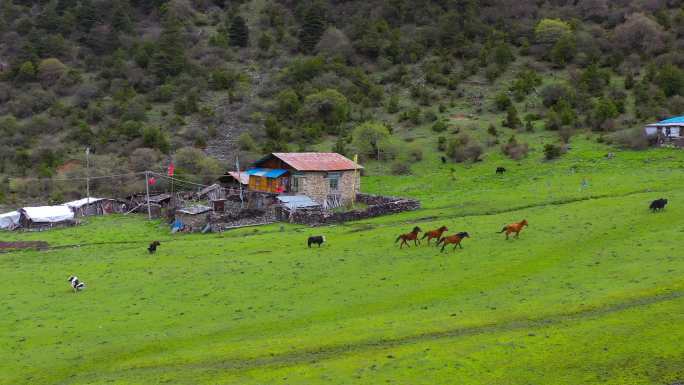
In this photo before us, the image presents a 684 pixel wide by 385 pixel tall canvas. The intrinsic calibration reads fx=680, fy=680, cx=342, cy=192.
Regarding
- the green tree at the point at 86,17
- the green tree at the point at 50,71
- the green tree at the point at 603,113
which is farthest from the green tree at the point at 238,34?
the green tree at the point at 603,113

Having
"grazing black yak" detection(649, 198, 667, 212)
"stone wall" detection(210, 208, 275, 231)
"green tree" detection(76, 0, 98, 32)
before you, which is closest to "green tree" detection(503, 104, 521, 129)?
"stone wall" detection(210, 208, 275, 231)

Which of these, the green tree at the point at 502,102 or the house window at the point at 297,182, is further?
the green tree at the point at 502,102

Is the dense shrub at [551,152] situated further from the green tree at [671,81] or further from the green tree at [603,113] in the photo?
the green tree at [671,81]

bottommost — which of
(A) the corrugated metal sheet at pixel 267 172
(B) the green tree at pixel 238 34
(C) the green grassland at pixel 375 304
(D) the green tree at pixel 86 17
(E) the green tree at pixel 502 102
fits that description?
(C) the green grassland at pixel 375 304

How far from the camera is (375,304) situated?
85.1 ft

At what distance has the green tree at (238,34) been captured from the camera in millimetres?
123312

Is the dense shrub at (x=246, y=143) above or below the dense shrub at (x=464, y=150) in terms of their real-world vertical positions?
above

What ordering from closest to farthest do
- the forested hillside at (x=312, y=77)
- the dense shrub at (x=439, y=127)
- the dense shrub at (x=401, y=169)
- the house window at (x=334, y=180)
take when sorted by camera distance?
the house window at (x=334, y=180) < the dense shrub at (x=401, y=169) < the forested hillside at (x=312, y=77) < the dense shrub at (x=439, y=127)

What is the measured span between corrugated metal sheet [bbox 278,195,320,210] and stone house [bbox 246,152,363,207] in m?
1.60

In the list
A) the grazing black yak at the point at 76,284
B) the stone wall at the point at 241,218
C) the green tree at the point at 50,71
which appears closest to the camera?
the grazing black yak at the point at 76,284

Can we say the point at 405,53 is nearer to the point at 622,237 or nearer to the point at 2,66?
the point at 2,66

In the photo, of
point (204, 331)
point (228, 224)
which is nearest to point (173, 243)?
point (228, 224)

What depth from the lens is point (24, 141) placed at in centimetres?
8750

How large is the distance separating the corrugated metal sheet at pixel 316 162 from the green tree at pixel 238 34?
70492mm
